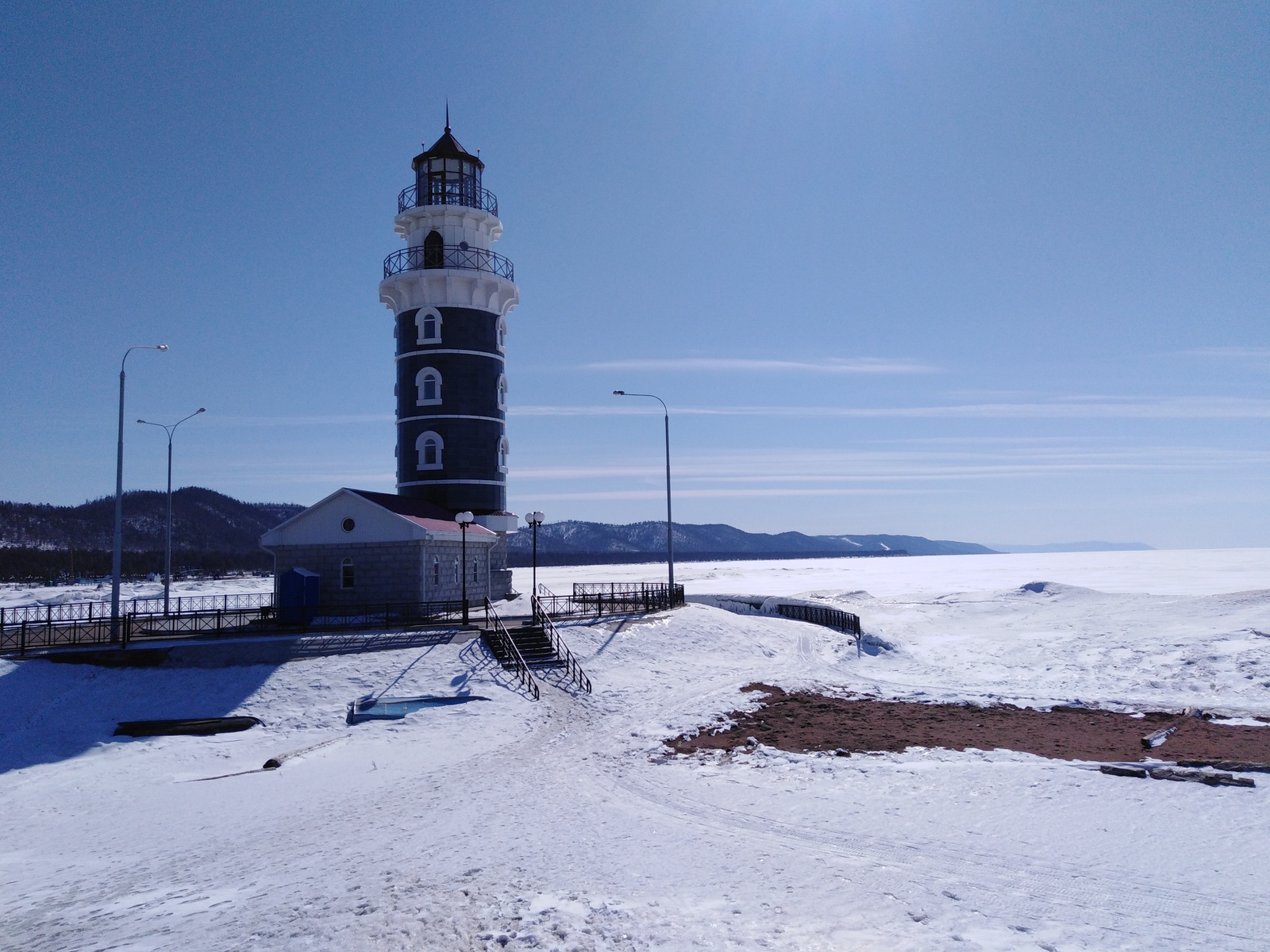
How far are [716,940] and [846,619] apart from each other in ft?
112

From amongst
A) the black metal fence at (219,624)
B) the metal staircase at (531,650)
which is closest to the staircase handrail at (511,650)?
the metal staircase at (531,650)

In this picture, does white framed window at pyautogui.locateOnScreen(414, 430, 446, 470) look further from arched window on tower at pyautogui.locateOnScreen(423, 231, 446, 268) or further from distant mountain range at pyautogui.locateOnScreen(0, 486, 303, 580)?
distant mountain range at pyautogui.locateOnScreen(0, 486, 303, 580)

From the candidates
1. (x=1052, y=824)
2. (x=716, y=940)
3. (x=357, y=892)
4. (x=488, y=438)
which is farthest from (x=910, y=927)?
(x=488, y=438)

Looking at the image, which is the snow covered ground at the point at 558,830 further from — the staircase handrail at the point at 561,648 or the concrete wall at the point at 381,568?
the concrete wall at the point at 381,568

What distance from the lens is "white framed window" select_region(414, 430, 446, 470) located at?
1448 inches

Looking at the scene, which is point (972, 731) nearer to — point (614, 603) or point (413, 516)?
point (614, 603)

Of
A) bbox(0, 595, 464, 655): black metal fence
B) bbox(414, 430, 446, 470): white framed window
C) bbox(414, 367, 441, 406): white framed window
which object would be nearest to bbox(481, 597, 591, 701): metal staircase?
bbox(0, 595, 464, 655): black metal fence

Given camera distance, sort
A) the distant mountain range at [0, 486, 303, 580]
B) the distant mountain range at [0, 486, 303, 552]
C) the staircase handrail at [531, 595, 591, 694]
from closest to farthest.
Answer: the staircase handrail at [531, 595, 591, 694] < the distant mountain range at [0, 486, 303, 580] < the distant mountain range at [0, 486, 303, 552]

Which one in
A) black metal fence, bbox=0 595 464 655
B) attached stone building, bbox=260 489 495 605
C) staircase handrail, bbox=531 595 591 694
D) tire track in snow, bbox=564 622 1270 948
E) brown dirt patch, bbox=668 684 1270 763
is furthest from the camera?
attached stone building, bbox=260 489 495 605

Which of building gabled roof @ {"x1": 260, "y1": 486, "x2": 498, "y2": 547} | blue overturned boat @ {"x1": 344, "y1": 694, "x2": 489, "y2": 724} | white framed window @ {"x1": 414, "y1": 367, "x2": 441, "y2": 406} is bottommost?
blue overturned boat @ {"x1": 344, "y1": 694, "x2": 489, "y2": 724}

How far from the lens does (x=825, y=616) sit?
136 ft

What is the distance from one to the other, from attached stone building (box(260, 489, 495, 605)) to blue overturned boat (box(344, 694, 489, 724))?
28.7 feet

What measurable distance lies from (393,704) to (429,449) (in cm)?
1820

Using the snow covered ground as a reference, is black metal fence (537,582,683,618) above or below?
above
